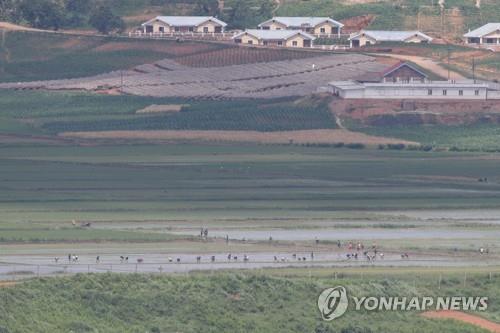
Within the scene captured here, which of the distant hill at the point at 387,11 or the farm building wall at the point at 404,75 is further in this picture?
the distant hill at the point at 387,11

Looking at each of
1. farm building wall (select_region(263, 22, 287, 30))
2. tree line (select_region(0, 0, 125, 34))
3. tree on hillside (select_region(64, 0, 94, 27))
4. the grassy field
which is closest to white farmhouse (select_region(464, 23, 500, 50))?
farm building wall (select_region(263, 22, 287, 30))

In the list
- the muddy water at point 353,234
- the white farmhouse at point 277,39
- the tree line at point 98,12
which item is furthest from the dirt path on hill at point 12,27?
the muddy water at point 353,234

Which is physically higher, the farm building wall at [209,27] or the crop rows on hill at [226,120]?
the farm building wall at [209,27]

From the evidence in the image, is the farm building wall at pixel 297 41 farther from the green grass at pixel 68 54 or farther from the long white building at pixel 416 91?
the long white building at pixel 416 91

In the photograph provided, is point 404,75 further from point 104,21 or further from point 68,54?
point 104,21

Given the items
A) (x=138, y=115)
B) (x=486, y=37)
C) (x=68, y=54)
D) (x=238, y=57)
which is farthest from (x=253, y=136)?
(x=486, y=37)

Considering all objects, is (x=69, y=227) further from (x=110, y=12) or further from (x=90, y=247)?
(x=110, y=12)

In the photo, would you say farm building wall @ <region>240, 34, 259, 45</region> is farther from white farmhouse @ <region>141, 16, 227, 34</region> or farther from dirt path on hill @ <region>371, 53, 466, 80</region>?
dirt path on hill @ <region>371, 53, 466, 80</region>
